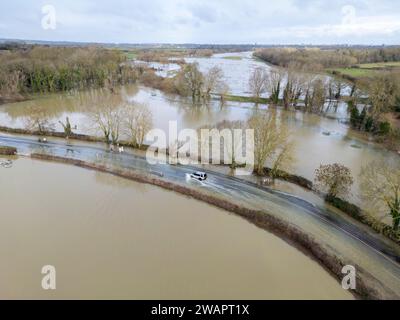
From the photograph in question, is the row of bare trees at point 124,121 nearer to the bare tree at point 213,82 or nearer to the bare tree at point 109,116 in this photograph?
the bare tree at point 109,116

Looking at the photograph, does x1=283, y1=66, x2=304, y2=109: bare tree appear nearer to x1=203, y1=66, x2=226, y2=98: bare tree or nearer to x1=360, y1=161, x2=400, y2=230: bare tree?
x1=203, y1=66, x2=226, y2=98: bare tree

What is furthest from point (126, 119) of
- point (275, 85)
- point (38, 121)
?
point (275, 85)
